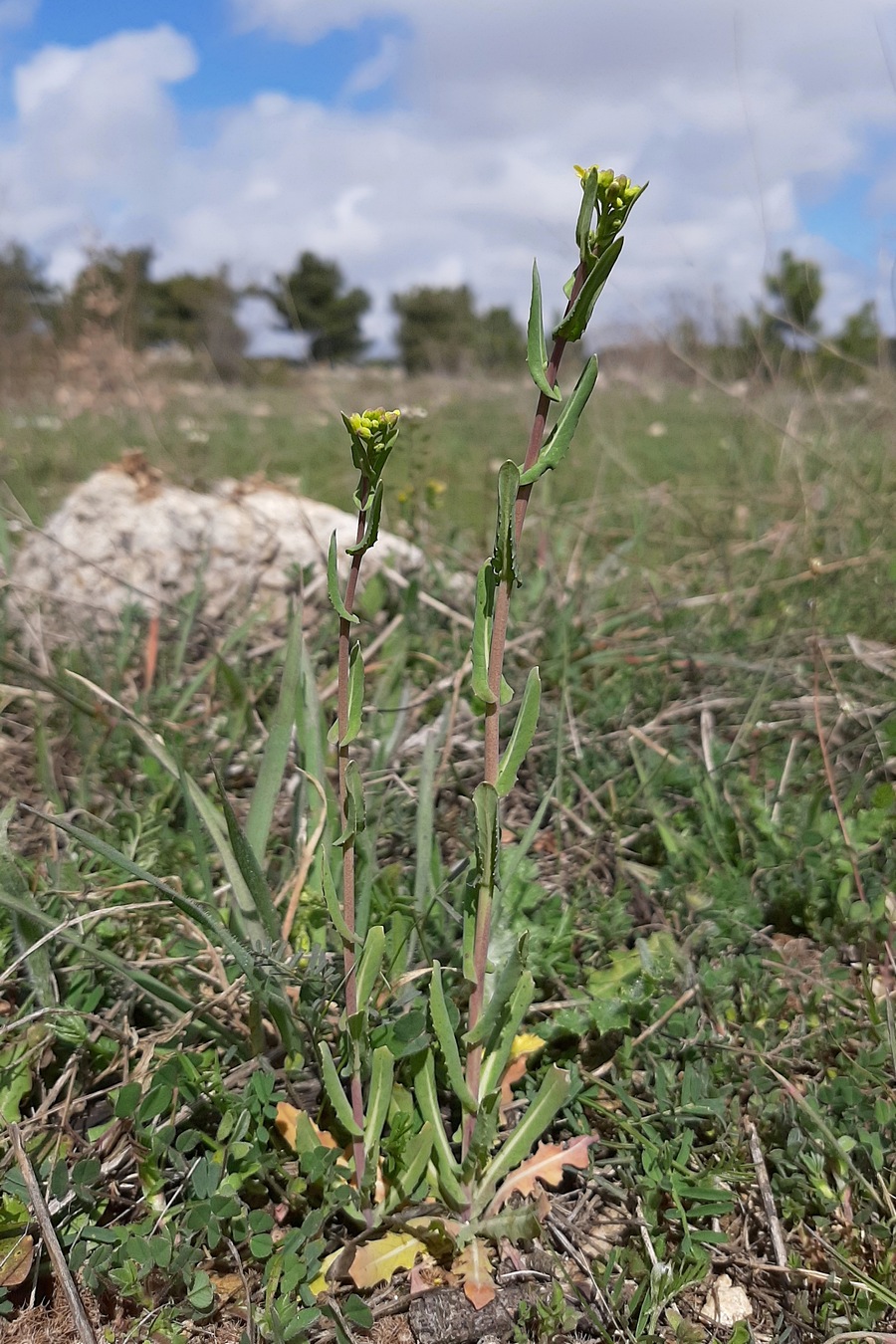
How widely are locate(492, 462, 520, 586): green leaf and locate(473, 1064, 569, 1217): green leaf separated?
27.5 inches

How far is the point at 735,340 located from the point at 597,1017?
3.87 m

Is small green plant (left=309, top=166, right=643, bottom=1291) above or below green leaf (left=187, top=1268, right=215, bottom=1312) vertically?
above

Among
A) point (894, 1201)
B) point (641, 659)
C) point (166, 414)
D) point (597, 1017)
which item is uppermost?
point (166, 414)

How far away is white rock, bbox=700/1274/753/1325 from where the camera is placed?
115 centimetres

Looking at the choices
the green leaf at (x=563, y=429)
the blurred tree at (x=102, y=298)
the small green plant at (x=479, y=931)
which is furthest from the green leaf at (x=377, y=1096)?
the blurred tree at (x=102, y=298)

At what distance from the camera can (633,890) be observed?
5.67ft

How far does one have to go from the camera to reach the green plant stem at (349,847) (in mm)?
962

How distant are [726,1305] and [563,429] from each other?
3.76 ft

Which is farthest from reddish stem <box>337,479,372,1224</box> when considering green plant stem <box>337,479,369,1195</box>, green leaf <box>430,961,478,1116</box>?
green leaf <box>430,961,478,1116</box>

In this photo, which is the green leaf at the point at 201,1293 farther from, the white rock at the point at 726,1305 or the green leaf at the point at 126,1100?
the white rock at the point at 726,1305

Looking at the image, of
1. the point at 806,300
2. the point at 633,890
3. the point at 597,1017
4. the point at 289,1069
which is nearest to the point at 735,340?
the point at 806,300

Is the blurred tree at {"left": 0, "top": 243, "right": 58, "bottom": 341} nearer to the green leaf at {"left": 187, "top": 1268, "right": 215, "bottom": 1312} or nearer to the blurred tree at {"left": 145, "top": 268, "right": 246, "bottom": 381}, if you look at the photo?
the blurred tree at {"left": 145, "top": 268, "right": 246, "bottom": 381}

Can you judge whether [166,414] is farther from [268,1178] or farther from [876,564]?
[268,1178]

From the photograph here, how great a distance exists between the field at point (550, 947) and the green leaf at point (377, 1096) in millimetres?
78
